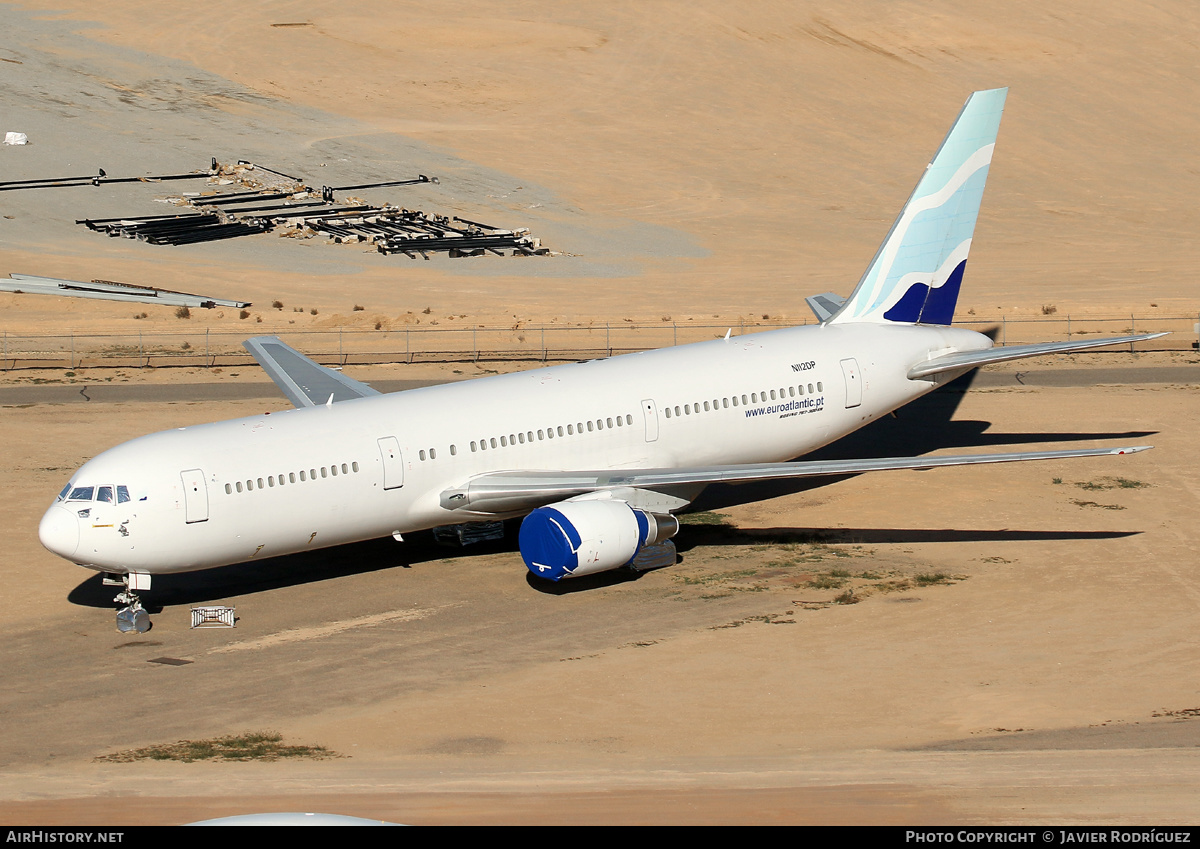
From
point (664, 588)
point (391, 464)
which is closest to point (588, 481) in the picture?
point (664, 588)

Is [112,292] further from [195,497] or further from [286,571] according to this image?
[195,497]

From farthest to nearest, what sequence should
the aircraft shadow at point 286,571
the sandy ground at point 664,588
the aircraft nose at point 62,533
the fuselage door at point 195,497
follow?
the aircraft shadow at point 286,571
the fuselage door at point 195,497
the aircraft nose at point 62,533
the sandy ground at point 664,588

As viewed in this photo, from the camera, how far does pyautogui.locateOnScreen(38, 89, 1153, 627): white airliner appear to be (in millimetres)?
32469

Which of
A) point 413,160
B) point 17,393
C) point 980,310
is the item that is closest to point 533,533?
point 17,393

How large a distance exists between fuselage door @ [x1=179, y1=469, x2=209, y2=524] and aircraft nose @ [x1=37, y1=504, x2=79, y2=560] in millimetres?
2487

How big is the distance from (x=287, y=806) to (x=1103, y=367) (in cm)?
4929

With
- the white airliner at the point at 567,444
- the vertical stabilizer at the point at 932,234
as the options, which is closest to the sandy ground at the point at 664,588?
the white airliner at the point at 567,444

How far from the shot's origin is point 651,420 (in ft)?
126

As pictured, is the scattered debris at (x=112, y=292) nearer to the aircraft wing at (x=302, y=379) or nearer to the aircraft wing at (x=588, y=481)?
the aircraft wing at (x=302, y=379)

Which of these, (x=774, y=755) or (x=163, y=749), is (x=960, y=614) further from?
(x=163, y=749)

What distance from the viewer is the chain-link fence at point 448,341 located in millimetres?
66500

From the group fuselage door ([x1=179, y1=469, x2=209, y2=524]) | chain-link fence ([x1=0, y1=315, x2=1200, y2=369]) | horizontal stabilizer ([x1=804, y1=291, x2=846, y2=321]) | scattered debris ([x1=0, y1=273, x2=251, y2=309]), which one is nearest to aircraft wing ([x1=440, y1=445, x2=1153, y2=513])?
fuselage door ([x1=179, y1=469, x2=209, y2=524])

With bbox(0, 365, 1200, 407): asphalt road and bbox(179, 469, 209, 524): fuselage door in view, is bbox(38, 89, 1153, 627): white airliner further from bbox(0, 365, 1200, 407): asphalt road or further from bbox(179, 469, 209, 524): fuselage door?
bbox(0, 365, 1200, 407): asphalt road

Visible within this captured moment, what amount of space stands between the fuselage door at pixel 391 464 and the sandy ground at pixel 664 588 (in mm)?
3044
